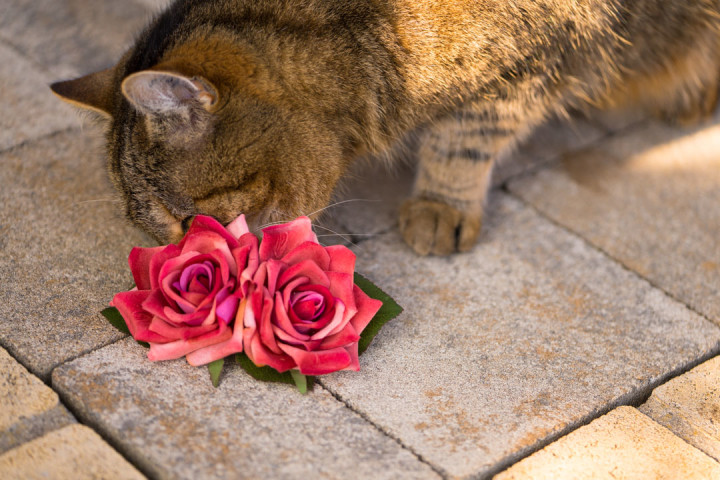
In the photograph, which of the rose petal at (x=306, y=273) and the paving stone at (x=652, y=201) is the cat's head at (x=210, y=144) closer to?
the rose petal at (x=306, y=273)

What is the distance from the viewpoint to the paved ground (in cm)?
119

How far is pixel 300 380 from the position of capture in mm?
1278

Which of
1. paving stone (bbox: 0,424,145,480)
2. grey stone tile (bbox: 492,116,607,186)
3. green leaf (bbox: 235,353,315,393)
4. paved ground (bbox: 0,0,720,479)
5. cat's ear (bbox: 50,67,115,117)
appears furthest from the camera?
grey stone tile (bbox: 492,116,607,186)

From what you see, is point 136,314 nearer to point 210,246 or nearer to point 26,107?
point 210,246

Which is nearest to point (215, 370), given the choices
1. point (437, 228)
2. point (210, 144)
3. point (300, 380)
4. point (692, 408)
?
point (300, 380)

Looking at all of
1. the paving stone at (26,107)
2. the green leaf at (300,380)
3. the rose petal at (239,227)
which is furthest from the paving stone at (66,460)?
the paving stone at (26,107)

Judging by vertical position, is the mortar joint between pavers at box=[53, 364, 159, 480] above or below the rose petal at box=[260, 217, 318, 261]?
below

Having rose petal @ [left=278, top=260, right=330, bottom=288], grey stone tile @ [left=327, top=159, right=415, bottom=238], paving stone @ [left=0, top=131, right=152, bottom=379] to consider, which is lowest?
paving stone @ [left=0, top=131, right=152, bottom=379]

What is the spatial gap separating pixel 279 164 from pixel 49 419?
0.60 m

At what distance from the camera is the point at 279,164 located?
1.38 m

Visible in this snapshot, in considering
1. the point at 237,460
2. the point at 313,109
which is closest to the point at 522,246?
the point at 313,109

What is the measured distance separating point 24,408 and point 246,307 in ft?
1.31

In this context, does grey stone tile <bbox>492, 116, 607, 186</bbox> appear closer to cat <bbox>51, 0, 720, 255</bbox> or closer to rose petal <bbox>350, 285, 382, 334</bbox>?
cat <bbox>51, 0, 720, 255</bbox>

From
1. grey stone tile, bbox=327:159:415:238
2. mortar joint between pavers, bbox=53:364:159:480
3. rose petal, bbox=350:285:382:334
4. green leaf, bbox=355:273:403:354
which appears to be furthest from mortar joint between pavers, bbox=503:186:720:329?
mortar joint between pavers, bbox=53:364:159:480
